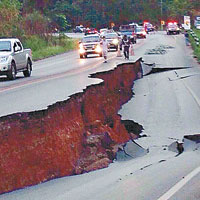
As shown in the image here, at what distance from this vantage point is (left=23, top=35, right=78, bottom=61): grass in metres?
54.4

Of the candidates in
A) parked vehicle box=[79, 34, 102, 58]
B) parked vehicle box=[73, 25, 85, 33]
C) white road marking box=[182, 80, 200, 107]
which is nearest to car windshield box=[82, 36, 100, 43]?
parked vehicle box=[79, 34, 102, 58]

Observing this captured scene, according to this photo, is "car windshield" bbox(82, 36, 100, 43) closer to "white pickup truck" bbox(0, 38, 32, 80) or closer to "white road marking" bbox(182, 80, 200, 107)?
"white pickup truck" bbox(0, 38, 32, 80)

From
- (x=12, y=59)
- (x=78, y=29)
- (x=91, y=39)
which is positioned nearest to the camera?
(x=12, y=59)

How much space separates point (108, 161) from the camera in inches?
522

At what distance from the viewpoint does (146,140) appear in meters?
14.6

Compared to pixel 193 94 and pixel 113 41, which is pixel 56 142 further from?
pixel 113 41

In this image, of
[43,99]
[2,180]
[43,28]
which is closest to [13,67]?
[43,99]

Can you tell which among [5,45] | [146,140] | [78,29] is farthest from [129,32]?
[146,140]

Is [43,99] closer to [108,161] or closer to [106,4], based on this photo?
[108,161]

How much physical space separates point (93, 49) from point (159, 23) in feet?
266

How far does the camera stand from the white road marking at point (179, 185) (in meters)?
9.36

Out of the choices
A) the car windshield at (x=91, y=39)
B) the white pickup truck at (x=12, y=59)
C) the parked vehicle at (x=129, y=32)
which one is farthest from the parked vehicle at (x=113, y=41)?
the white pickup truck at (x=12, y=59)

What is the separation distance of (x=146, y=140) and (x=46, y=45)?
158 feet

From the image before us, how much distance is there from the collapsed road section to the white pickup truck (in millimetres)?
7096
